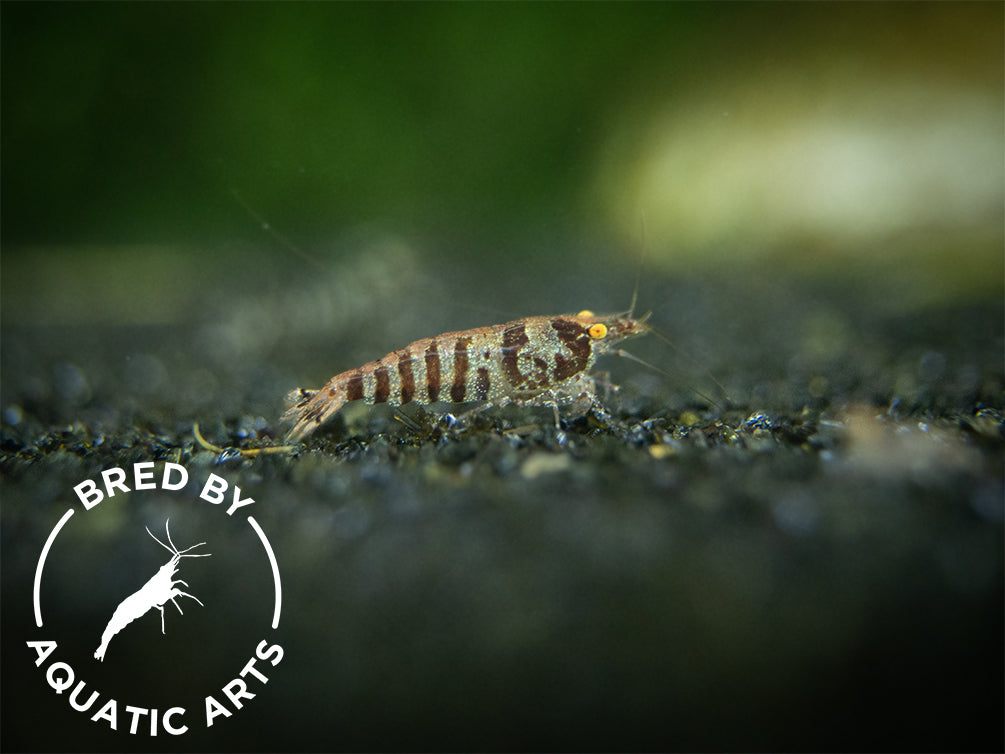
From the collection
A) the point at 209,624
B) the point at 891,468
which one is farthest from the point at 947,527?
the point at 209,624

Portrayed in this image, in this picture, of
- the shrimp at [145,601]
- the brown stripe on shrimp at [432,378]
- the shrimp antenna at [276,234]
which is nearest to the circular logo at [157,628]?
the shrimp at [145,601]

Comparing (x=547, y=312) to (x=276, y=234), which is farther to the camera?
(x=276, y=234)

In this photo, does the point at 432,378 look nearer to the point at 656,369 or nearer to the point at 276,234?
the point at 656,369

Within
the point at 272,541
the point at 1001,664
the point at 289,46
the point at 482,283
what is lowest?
the point at 1001,664

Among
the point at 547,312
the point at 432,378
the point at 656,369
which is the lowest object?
the point at 432,378

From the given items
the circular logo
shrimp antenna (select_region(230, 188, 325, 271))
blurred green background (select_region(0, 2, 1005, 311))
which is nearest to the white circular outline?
the circular logo

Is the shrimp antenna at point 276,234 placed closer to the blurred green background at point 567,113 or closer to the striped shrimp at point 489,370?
the blurred green background at point 567,113

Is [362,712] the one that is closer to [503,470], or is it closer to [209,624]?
[209,624]

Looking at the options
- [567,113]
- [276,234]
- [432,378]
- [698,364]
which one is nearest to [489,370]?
[432,378]
